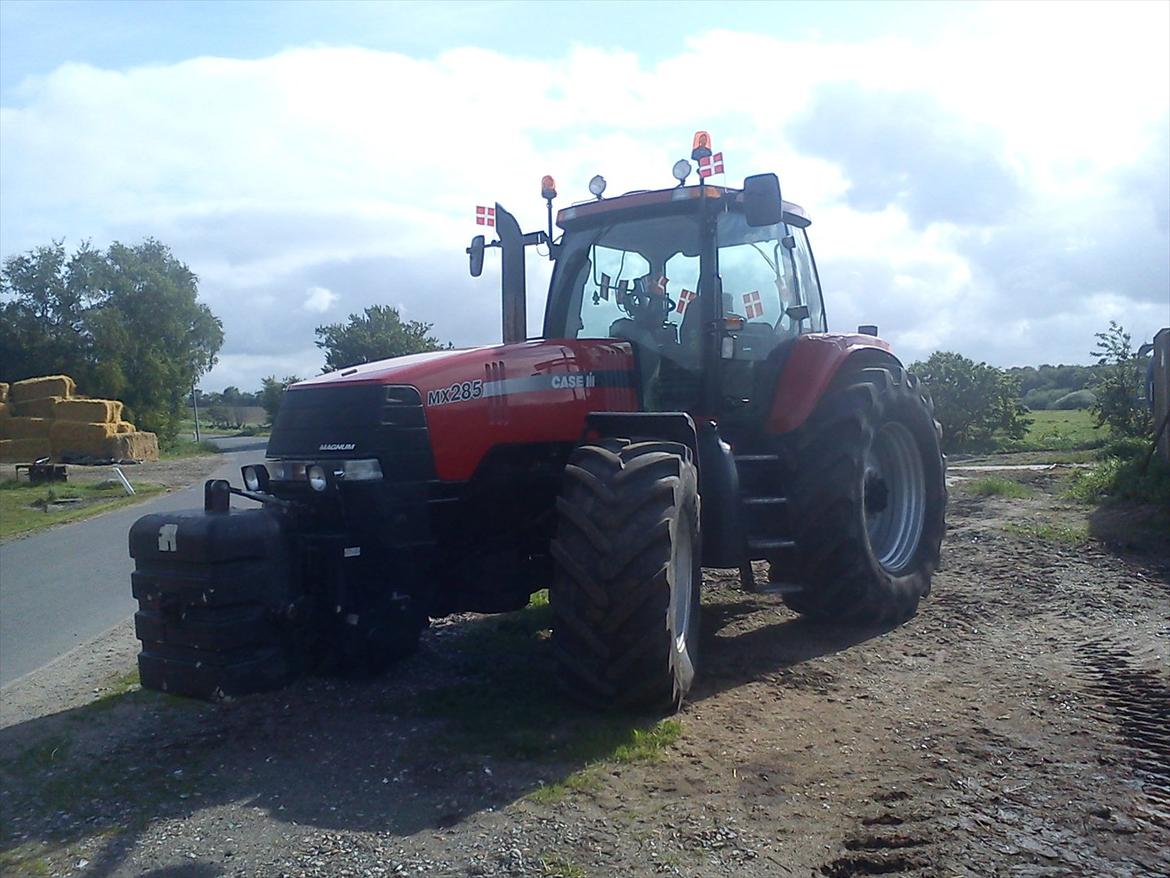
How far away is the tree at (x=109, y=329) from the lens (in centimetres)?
4538

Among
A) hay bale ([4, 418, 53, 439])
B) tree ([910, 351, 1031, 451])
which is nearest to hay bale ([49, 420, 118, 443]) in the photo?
hay bale ([4, 418, 53, 439])

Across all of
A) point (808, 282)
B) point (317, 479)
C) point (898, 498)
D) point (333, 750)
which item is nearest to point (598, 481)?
point (317, 479)

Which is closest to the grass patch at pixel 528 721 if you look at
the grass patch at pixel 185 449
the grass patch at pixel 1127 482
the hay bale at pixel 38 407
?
the grass patch at pixel 1127 482

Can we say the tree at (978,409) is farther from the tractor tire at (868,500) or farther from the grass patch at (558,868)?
the grass patch at (558,868)

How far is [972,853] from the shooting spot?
3.75m

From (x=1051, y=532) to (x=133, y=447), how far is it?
32161mm

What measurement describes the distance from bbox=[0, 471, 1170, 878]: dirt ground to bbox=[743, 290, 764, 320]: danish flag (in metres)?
2.08

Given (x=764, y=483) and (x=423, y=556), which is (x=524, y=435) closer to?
(x=423, y=556)

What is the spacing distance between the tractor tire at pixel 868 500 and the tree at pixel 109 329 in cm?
4349

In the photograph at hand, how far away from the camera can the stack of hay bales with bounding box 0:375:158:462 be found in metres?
34.0

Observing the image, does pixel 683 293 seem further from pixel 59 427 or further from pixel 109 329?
pixel 109 329

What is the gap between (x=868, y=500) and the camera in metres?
7.54

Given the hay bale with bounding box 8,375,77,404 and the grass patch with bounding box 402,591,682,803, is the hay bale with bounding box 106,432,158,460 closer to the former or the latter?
the hay bale with bounding box 8,375,77,404

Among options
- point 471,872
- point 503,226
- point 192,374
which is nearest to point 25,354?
point 192,374
